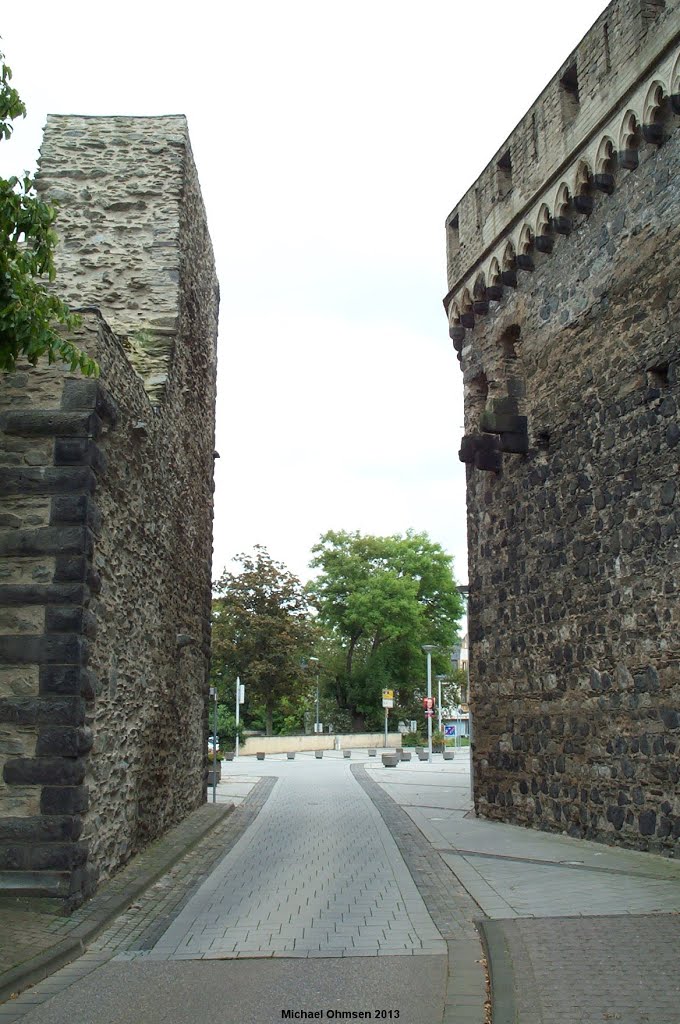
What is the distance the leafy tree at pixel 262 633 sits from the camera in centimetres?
4169

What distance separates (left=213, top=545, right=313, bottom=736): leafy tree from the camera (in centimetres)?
4169

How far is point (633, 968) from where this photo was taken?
5.44 meters

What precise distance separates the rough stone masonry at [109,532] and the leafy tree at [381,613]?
39.2 m

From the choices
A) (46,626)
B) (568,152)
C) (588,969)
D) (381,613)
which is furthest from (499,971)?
(381,613)

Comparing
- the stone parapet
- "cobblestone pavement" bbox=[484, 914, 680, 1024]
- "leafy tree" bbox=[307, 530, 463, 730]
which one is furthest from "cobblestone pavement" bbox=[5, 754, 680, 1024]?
"leafy tree" bbox=[307, 530, 463, 730]

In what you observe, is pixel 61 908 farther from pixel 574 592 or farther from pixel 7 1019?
pixel 574 592

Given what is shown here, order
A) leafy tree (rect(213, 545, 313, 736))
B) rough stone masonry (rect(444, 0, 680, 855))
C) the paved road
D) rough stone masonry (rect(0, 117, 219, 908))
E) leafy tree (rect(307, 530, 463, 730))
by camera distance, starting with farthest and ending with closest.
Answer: leafy tree (rect(307, 530, 463, 730)), leafy tree (rect(213, 545, 313, 736)), rough stone masonry (rect(444, 0, 680, 855)), rough stone masonry (rect(0, 117, 219, 908)), the paved road

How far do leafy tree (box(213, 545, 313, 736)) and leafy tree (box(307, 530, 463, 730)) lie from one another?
9649 millimetres

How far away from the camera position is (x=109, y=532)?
8594 millimetres

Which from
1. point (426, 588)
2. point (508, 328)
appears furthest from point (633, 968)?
point (426, 588)

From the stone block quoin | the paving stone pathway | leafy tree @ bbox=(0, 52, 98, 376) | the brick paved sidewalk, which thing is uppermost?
leafy tree @ bbox=(0, 52, 98, 376)

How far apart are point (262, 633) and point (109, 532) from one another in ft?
111

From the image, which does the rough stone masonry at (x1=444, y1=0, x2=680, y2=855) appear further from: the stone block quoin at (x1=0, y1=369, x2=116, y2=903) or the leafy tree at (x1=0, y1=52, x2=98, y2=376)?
the leafy tree at (x1=0, y1=52, x2=98, y2=376)

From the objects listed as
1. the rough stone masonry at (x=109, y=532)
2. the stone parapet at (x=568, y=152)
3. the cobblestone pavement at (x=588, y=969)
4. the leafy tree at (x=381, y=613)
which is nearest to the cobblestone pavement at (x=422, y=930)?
the cobblestone pavement at (x=588, y=969)
